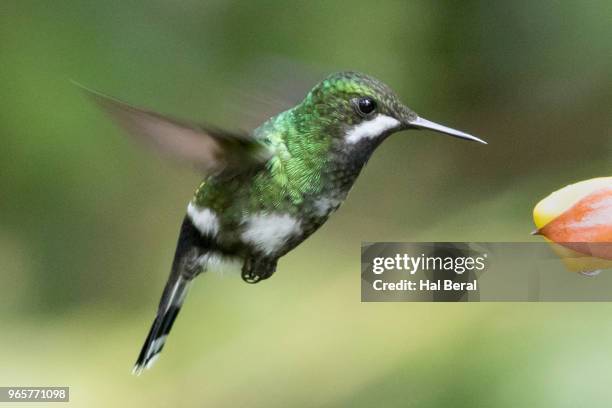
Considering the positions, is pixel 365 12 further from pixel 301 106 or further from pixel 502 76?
pixel 301 106

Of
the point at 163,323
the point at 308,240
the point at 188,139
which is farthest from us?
the point at 308,240

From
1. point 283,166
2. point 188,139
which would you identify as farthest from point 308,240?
point 188,139

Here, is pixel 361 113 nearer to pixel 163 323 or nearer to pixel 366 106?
pixel 366 106

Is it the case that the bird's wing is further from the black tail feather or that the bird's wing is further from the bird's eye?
the black tail feather

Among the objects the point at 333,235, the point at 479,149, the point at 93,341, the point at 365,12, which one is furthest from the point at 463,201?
the point at 93,341

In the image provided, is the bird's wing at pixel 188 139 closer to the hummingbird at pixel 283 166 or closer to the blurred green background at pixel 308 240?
the hummingbird at pixel 283 166

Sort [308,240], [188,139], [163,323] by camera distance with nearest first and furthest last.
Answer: [188,139] → [163,323] → [308,240]
